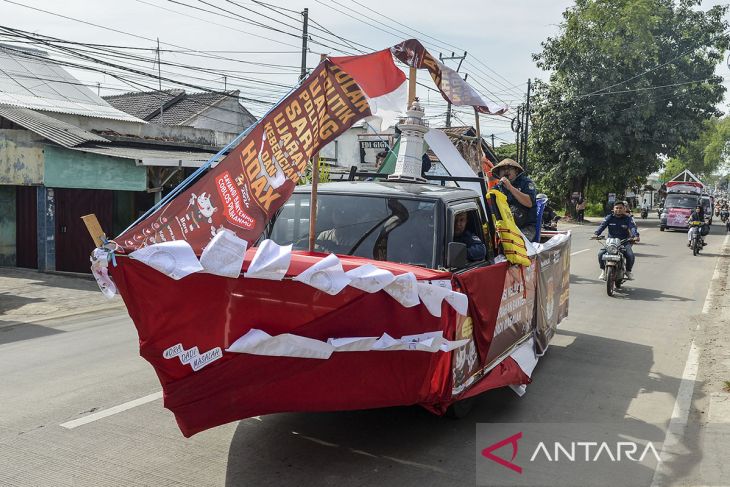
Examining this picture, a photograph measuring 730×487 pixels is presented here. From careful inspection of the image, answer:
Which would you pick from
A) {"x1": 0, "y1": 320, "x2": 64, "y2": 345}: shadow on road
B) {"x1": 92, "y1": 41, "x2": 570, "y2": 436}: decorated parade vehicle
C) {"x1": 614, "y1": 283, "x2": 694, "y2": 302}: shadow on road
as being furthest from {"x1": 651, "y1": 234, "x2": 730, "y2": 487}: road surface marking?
{"x1": 0, "y1": 320, "x2": 64, "y2": 345}: shadow on road

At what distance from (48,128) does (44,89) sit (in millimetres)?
8109

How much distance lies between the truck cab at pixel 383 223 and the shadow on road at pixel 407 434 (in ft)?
4.43

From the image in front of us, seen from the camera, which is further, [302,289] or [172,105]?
[172,105]

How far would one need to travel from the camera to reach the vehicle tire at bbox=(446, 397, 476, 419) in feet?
17.9

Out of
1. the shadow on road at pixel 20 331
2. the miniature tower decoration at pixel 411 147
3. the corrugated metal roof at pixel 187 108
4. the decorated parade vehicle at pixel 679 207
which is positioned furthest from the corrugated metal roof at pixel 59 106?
the decorated parade vehicle at pixel 679 207

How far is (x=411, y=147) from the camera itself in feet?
21.2

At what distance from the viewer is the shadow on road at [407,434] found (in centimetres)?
450

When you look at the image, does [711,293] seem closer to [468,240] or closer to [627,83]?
[468,240]

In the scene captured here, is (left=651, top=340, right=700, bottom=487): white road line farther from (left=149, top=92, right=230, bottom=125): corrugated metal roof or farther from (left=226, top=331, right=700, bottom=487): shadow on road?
(left=149, top=92, right=230, bottom=125): corrugated metal roof

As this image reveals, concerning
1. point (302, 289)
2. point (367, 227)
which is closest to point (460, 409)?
point (367, 227)

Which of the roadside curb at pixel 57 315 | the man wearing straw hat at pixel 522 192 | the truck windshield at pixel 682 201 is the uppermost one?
the man wearing straw hat at pixel 522 192

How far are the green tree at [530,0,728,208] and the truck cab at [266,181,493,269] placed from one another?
1514 inches

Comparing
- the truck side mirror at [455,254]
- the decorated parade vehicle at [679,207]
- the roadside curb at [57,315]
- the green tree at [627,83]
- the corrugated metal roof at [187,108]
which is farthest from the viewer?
the green tree at [627,83]

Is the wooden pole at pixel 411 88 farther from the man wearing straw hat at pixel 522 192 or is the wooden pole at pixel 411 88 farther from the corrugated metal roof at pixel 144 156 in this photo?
the corrugated metal roof at pixel 144 156
